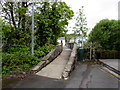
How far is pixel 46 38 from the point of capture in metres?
11.2

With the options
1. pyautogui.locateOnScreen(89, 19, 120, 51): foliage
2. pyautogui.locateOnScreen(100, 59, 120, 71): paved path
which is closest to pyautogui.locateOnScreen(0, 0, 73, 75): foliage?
pyautogui.locateOnScreen(89, 19, 120, 51): foliage

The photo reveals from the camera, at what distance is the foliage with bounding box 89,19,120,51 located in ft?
41.9

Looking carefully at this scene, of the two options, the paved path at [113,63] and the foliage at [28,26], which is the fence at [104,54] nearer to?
the paved path at [113,63]

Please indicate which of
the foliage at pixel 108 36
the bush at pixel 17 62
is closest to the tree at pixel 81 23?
the foliage at pixel 108 36

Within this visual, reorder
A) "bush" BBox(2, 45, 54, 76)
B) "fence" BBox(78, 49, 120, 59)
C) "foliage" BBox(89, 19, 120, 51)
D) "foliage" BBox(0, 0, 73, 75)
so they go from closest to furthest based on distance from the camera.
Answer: "bush" BBox(2, 45, 54, 76) → "foliage" BBox(0, 0, 73, 75) → "fence" BBox(78, 49, 120, 59) → "foliage" BBox(89, 19, 120, 51)

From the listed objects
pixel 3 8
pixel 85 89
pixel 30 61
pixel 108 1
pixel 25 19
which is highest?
pixel 108 1

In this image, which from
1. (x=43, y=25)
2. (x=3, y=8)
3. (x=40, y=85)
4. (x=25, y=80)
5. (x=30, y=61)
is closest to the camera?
(x=40, y=85)

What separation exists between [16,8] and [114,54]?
10.6 m

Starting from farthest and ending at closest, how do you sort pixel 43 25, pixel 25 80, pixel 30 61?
pixel 43 25 < pixel 30 61 < pixel 25 80

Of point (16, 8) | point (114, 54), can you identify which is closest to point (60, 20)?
point (16, 8)

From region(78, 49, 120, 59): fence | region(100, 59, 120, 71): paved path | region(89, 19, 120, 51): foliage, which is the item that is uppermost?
region(89, 19, 120, 51): foliage

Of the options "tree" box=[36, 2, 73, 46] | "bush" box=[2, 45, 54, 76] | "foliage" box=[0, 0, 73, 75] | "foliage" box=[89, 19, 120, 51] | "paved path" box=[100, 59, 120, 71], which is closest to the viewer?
"bush" box=[2, 45, 54, 76]

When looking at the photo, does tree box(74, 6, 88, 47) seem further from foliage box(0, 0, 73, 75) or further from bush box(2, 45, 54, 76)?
bush box(2, 45, 54, 76)

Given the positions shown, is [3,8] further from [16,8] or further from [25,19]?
[25,19]
